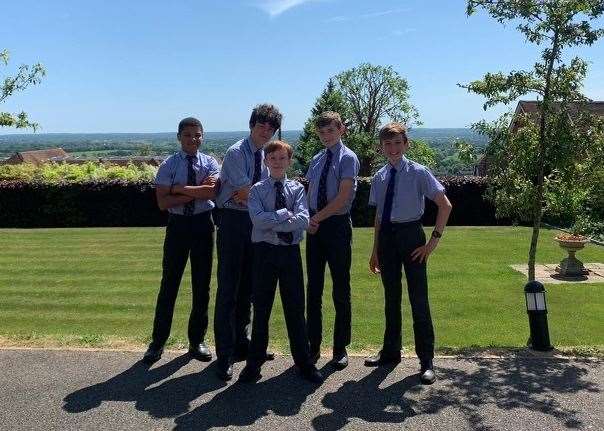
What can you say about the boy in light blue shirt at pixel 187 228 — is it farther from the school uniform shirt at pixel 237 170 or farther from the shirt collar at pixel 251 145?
the shirt collar at pixel 251 145

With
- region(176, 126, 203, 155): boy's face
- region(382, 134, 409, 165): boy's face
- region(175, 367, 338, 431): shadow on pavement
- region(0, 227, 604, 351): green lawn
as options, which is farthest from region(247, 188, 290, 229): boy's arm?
region(0, 227, 604, 351): green lawn

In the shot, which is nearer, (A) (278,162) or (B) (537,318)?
(A) (278,162)

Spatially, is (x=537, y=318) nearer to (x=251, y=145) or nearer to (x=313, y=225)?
(x=313, y=225)

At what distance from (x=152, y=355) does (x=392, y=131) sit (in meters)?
2.89

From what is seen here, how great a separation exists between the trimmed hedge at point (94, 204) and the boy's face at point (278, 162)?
15553 millimetres

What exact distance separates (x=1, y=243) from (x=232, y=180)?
12.7 meters

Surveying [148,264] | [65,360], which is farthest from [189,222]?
[148,264]

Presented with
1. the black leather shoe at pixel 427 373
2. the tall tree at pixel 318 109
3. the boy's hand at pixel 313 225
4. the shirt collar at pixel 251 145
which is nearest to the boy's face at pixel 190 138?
the shirt collar at pixel 251 145

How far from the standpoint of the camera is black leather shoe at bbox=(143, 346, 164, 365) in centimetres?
521

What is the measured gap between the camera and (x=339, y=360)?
5117mm

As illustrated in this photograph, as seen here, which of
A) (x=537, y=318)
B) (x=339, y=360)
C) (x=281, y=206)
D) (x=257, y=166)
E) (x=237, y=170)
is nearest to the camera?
(x=281, y=206)

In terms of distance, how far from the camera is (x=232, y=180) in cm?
488

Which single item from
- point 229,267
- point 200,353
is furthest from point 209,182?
point 200,353

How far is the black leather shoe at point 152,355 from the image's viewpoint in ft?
17.1
